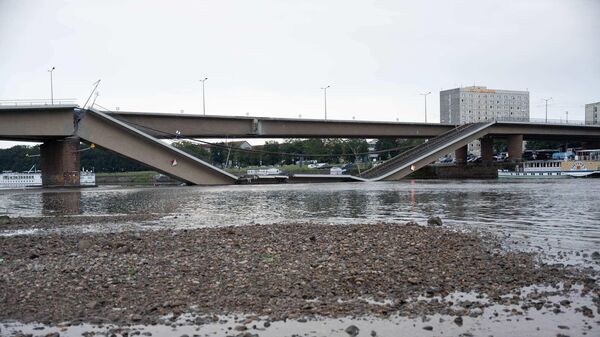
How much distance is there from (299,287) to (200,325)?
2.56m

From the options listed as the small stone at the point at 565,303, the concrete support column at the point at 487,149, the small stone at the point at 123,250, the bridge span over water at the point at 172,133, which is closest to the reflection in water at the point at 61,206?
the small stone at the point at 123,250

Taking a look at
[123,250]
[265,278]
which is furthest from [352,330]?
[123,250]

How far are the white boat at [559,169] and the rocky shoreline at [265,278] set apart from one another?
9492 centimetres

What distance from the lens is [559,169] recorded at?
102 m

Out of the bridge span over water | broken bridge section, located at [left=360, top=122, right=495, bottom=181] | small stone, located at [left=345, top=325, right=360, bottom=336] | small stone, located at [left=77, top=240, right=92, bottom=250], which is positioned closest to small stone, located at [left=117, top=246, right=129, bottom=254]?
small stone, located at [left=77, top=240, right=92, bottom=250]

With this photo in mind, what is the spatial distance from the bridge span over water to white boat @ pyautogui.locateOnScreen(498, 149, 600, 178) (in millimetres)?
8157

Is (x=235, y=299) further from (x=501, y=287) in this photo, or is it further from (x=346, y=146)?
(x=346, y=146)

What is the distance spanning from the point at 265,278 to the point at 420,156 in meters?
78.8

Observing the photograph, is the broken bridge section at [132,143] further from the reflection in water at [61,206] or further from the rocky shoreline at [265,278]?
the rocky shoreline at [265,278]

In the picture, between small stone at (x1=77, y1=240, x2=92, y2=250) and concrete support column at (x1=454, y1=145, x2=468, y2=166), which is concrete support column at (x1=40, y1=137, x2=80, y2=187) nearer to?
small stone at (x1=77, y1=240, x2=92, y2=250)

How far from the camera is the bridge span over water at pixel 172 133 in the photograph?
63.2 m

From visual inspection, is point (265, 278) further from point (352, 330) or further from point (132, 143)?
point (132, 143)

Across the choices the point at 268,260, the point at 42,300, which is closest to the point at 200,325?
the point at 42,300

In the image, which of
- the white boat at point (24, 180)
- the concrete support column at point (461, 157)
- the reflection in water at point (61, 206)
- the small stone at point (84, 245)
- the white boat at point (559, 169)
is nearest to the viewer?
the small stone at point (84, 245)
